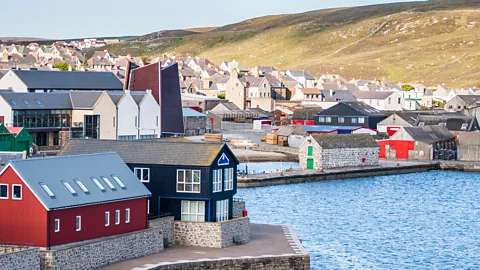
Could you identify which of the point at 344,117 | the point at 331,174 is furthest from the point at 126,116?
the point at 344,117

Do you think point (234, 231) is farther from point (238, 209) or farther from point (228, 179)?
point (238, 209)

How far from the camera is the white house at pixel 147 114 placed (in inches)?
2857

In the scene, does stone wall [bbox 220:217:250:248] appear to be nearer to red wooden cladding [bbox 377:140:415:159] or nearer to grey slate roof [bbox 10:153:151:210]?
grey slate roof [bbox 10:153:151:210]

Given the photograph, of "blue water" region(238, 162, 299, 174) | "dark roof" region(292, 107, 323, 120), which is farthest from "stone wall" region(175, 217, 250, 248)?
"dark roof" region(292, 107, 323, 120)

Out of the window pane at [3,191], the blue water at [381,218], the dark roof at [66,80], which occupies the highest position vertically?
the dark roof at [66,80]

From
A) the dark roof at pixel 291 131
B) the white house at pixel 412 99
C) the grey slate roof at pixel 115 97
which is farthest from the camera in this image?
the white house at pixel 412 99

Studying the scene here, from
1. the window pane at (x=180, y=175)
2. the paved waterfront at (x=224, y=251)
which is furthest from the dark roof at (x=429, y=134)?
the window pane at (x=180, y=175)

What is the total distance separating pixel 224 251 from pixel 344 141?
39629mm

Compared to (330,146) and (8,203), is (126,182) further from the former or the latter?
(330,146)

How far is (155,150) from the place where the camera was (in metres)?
37.3

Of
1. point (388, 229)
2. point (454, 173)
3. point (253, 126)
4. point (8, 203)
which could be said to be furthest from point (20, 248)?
point (253, 126)

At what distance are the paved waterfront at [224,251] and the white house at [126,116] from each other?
114 ft

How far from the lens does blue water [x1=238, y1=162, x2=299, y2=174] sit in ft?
232

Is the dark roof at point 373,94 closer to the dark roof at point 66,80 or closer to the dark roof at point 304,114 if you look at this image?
the dark roof at point 304,114
